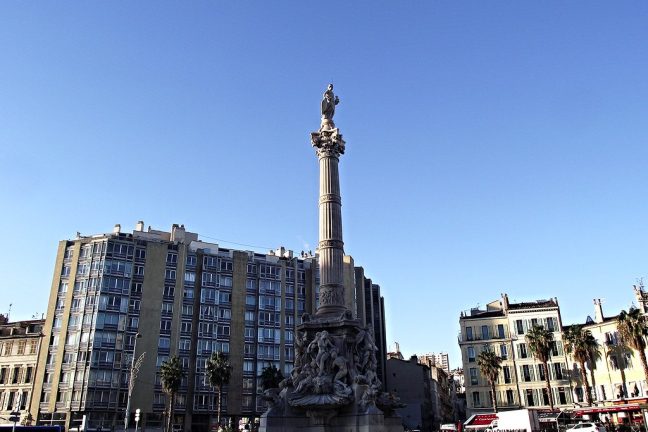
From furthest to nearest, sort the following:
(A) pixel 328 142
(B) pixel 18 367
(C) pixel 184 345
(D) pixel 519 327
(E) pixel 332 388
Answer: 1. (C) pixel 184 345
2. (B) pixel 18 367
3. (D) pixel 519 327
4. (A) pixel 328 142
5. (E) pixel 332 388

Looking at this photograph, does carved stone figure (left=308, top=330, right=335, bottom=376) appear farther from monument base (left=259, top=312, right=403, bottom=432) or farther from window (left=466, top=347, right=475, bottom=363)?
window (left=466, top=347, right=475, bottom=363)

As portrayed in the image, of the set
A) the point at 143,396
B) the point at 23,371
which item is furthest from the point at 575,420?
the point at 23,371

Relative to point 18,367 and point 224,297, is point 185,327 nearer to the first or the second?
point 224,297

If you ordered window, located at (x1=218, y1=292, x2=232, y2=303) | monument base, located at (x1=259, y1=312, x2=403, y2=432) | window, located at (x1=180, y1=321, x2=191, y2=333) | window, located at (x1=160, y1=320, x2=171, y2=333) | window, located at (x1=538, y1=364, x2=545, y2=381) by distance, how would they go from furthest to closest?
1. window, located at (x1=218, y1=292, x2=232, y2=303)
2. window, located at (x1=180, y1=321, x2=191, y2=333)
3. window, located at (x1=160, y1=320, x2=171, y2=333)
4. window, located at (x1=538, y1=364, x2=545, y2=381)
5. monument base, located at (x1=259, y1=312, x2=403, y2=432)

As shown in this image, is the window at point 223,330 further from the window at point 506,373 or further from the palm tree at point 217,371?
Result: the window at point 506,373

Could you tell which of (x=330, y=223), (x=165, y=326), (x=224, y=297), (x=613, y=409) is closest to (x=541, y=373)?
(x=613, y=409)

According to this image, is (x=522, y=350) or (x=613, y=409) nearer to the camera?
(x=613, y=409)

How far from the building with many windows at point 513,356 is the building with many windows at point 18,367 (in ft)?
164

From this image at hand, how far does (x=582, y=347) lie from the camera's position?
179ft

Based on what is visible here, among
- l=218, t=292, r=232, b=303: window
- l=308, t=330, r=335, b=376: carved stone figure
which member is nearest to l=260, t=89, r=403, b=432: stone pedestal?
l=308, t=330, r=335, b=376: carved stone figure

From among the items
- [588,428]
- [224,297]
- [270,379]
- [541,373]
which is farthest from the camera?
[224,297]

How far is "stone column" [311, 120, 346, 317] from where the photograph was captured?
2950 cm

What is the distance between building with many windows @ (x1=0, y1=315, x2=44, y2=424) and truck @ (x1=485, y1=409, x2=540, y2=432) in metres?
49.8

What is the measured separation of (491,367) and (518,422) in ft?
76.9
